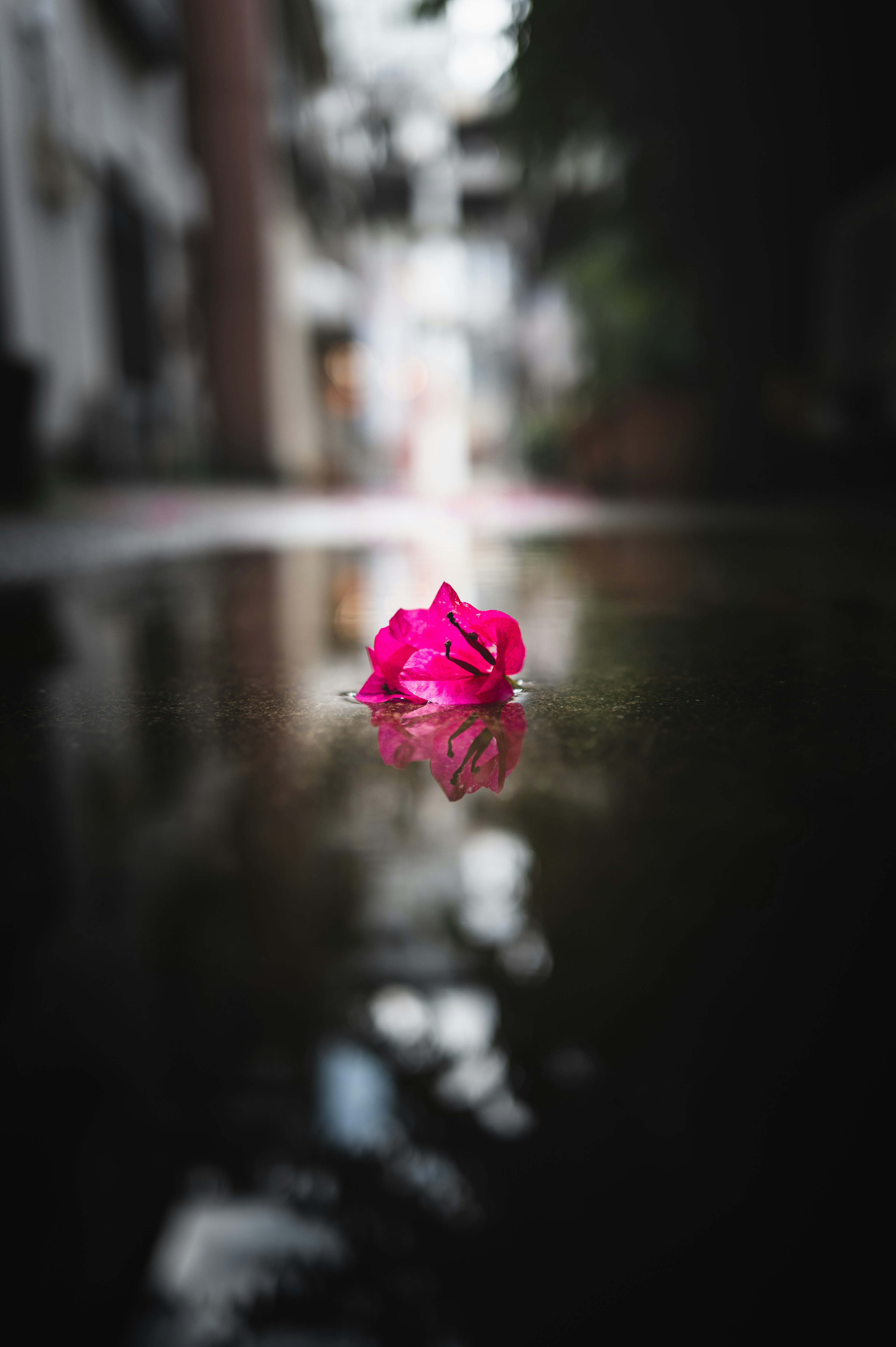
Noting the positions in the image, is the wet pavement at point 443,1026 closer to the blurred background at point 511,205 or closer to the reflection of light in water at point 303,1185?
the reflection of light in water at point 303,1185

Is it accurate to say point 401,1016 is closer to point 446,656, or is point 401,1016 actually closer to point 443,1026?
point 443,1026

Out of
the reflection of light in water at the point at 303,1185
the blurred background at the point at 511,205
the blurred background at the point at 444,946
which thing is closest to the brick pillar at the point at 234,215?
the blurred background at the point at 511,205

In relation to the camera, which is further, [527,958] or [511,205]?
[511,205]

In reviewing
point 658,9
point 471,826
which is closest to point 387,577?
point 471,826

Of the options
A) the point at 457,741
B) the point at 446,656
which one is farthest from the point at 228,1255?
the point at 446,656

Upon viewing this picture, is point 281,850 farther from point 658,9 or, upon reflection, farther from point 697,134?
point 697,134

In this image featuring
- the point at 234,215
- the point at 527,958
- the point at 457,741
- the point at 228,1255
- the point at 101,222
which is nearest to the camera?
the point at 228,1255
